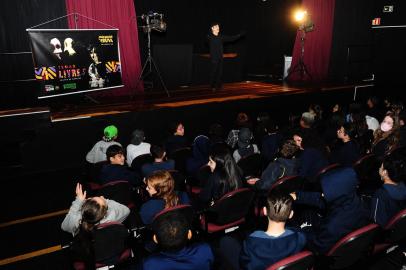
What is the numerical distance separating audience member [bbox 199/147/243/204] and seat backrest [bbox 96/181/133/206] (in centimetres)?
83

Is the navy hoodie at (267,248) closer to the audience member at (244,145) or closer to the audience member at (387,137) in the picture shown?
the audience member at (244,145)

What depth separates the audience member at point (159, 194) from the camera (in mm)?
2926

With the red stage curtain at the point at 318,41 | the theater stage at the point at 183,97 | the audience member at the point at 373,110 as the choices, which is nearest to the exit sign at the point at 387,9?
the red stage curtain at the point at 318,41

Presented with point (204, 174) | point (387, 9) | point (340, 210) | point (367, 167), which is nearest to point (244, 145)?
point (204, 174)

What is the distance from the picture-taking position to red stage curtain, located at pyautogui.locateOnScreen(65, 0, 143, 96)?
7.84 meters

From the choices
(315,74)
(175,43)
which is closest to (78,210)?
(175,43)

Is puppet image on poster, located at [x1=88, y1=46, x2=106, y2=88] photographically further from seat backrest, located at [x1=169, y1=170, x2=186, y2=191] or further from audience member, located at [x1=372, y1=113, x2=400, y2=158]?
audience member, located at [x1=372, y1=113, x2=400, y2=158]

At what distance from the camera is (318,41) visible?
11.1 m

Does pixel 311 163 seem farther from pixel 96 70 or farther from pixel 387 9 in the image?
pixel 387 9

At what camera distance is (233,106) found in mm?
7551

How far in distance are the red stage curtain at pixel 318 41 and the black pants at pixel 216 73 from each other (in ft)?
11.3

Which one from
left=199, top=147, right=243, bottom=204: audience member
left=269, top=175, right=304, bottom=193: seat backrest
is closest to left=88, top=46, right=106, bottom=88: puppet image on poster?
left=199, top=147, right=243, bottom=204: audience member

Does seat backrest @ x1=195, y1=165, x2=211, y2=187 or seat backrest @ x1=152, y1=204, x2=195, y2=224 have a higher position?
seat backrest @ x1=152, y1=204, x2=195, y2=224

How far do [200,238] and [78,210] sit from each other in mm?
1213
